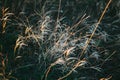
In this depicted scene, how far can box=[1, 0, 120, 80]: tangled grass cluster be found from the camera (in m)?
2.38

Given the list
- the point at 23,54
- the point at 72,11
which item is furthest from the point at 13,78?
the point at 72,11

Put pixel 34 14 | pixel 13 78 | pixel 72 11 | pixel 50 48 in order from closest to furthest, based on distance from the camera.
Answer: pixel 13 78 < pixel 50 48 < pixel 34 14 < pixel 72 11

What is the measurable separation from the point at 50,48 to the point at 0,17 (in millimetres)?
459

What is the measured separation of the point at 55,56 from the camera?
2422 millimetres

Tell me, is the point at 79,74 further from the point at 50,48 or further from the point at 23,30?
the point at 23,30

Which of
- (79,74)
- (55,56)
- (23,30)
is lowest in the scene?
(79,74)

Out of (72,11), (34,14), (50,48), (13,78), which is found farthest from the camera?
(72,11)

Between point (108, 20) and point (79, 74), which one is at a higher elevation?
point (108, 20)

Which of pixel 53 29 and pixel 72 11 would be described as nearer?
pixel 53 29

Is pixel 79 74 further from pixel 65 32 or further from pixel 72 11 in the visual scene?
pixel 72 11

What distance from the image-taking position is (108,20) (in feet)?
9.68

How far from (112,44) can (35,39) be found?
0.65 meters

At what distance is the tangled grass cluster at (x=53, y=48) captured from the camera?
238cm

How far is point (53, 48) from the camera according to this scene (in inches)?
94.7
